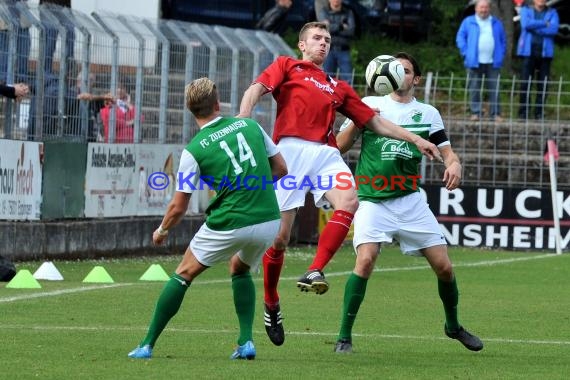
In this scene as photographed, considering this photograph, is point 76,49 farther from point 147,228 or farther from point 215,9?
point 215,9

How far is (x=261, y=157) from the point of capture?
10031 mm

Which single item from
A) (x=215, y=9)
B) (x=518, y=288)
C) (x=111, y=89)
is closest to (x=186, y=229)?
(x=111, y=89)

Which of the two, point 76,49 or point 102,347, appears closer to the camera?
point 102,347

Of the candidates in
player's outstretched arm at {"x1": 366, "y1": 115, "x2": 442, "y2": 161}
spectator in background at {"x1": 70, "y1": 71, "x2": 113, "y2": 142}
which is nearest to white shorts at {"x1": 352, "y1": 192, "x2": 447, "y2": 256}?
player's outstretched arm at {"x1": 366, "y1": 115, "x2": 442, "y2": 161}

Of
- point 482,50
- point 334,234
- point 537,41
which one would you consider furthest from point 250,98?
point 537,41

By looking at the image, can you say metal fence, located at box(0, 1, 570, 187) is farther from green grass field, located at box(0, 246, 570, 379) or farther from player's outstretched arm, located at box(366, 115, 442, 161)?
player's outstretched arm, located at box(366, 115, 442, 161)

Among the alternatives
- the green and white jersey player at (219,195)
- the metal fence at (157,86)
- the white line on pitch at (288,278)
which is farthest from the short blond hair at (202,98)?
the metal fence at (157,86)

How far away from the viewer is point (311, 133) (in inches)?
468

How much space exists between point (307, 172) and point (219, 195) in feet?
Result: 6.02

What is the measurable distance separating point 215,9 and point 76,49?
10.1 metres

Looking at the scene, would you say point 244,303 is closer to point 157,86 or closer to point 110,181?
point 110,181

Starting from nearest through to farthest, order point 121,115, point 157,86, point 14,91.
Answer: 1. point 14,91
2. point 121,115
3. point 157,86

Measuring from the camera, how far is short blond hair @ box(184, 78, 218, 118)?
32.0 feet

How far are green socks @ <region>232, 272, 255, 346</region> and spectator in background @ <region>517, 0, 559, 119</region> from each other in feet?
52.2
